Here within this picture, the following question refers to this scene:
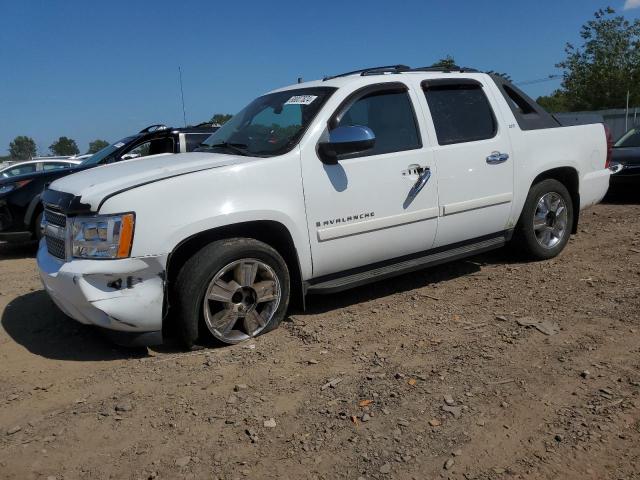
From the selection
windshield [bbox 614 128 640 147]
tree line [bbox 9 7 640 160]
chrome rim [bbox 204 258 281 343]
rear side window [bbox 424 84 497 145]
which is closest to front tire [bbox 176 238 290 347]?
chrome rim [bbox 204 258 281 343]

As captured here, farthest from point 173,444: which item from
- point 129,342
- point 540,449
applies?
point 540,449

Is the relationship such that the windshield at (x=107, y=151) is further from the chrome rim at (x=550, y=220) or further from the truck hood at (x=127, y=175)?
the chrome rim at (x=550, y=220)

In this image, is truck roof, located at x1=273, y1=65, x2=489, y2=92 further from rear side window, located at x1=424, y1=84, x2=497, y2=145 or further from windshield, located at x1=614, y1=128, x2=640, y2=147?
windshield, located at x1=614, y1=128, x2=640, y2=147

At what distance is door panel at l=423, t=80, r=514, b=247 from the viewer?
4645 mm

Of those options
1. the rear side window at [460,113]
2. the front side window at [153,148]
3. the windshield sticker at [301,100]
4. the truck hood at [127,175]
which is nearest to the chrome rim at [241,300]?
the truck hood at [127,175]

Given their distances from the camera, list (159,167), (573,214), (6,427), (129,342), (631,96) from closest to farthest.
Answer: (6,427)
(129,342)
(159,167)
(573,214)
(631,96)

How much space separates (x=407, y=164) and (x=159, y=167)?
1850mm

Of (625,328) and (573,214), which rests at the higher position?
(573,214)

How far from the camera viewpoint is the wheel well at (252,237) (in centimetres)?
369

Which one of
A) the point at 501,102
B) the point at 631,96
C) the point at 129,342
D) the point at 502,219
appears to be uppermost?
the point at 631,96

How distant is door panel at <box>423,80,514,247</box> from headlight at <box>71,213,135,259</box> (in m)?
2.46

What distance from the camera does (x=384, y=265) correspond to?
14.8ft

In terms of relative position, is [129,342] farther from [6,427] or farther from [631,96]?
[631,96]

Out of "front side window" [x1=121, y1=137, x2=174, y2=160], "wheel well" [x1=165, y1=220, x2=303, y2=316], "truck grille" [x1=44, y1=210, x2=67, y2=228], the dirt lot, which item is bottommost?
the dirt lot
